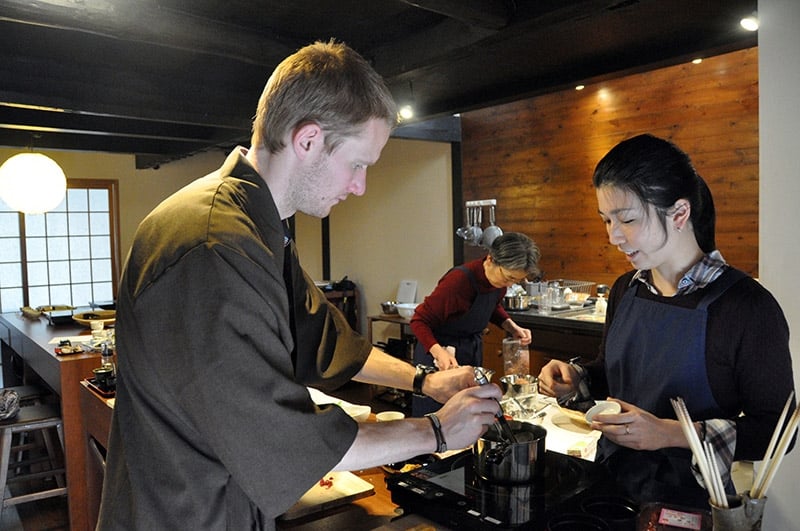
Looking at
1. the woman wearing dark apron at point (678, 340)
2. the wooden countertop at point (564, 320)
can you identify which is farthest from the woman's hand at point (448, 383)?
the wooden countertop at point (564, 320)

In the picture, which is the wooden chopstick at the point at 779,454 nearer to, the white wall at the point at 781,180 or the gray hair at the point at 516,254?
the white wall at the point at 781,180

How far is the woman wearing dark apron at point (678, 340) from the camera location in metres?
1.30

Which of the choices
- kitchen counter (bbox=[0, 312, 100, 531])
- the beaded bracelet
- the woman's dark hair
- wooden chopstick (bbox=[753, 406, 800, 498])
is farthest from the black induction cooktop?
kitchen counter (bbox=[0, 312, 100, 531])

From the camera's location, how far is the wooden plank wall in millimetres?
4395

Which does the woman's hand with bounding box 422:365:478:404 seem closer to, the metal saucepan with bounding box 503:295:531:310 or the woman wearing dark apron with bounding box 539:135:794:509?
the woman wearing dark apron with bounding box 539:135:794:509

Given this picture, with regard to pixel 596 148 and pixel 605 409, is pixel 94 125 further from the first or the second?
pixel 605 409

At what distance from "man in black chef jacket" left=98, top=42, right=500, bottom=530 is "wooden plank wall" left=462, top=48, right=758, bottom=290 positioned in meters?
3.98

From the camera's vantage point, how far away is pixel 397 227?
656 centimetres

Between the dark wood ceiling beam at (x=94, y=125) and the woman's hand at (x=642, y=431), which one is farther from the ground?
the dark wood ceiling beam at (x=94, y=125)

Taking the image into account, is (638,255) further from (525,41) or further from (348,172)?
(525,41)

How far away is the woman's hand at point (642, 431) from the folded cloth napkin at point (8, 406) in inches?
125

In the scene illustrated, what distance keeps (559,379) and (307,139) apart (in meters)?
1.03

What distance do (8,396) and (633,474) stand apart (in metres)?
3.24

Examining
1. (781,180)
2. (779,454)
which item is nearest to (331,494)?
(779,454)
